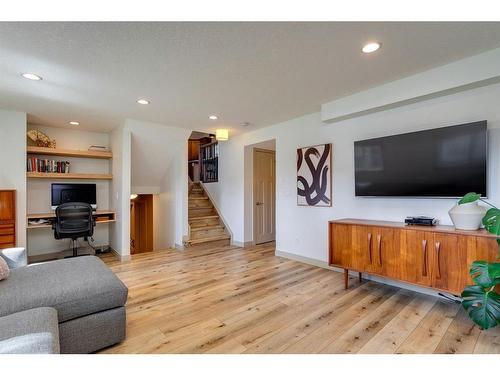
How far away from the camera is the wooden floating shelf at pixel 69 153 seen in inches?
154

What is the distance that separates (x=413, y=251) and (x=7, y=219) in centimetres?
495

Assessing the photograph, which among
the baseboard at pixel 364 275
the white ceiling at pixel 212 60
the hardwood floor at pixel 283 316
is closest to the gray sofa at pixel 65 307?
the hardwood floor at pixel 283 316

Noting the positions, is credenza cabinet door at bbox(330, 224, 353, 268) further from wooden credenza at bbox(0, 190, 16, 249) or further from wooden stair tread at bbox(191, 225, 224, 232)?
wooden credenza at bbox(0, 190, 16, 249)

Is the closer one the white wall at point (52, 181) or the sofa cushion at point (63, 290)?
the sofa cushion at point (63, 290)

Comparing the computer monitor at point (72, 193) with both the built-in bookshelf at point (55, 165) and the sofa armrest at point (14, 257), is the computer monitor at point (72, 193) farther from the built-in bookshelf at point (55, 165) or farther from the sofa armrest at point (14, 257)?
the sofa armrest at point (14, 257)

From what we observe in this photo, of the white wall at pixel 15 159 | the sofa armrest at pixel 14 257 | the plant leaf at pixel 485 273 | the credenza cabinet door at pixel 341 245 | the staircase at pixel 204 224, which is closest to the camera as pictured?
the plant leaf at pixel 485 273

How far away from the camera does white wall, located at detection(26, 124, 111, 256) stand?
4.19 m

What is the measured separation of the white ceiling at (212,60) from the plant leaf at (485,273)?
67.0 inches

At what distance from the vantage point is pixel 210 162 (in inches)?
244

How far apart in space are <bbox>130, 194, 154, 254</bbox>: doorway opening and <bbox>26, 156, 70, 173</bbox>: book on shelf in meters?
1.67

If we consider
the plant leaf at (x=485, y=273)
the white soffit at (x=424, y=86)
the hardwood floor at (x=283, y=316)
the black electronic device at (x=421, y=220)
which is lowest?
the hardwood floor at (x=283, y=316)

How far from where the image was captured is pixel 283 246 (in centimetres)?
425

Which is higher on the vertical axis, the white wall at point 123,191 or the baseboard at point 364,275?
the white wall at point 123,191

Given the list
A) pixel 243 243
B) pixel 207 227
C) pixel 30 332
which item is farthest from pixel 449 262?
pixel 207 227
